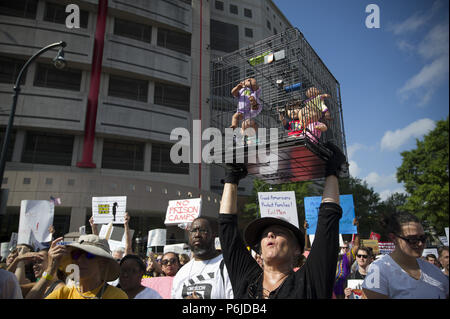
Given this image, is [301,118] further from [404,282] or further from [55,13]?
[55,13]

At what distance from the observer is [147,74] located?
80.5 ft

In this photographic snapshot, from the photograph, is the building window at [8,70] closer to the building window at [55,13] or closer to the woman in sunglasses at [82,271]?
the building window at [55,13]

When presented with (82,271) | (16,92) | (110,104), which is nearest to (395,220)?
(82,271)

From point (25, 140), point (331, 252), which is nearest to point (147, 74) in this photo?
point (25, 140)

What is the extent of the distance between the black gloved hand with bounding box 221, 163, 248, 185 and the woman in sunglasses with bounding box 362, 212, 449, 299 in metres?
1.24

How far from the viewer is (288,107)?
3.71 meters

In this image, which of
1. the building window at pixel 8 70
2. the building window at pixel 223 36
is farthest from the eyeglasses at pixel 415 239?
the building window at pixel 223 36

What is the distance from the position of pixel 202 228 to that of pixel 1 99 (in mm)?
24446

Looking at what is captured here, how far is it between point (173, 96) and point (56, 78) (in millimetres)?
9561

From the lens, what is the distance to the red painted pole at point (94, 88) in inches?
872

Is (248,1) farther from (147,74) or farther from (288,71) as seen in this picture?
(288,71)

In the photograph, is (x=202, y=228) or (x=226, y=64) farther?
(x=226, y=64)

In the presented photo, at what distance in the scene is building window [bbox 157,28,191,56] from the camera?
27.0 m

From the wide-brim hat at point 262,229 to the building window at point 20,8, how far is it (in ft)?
92.9
